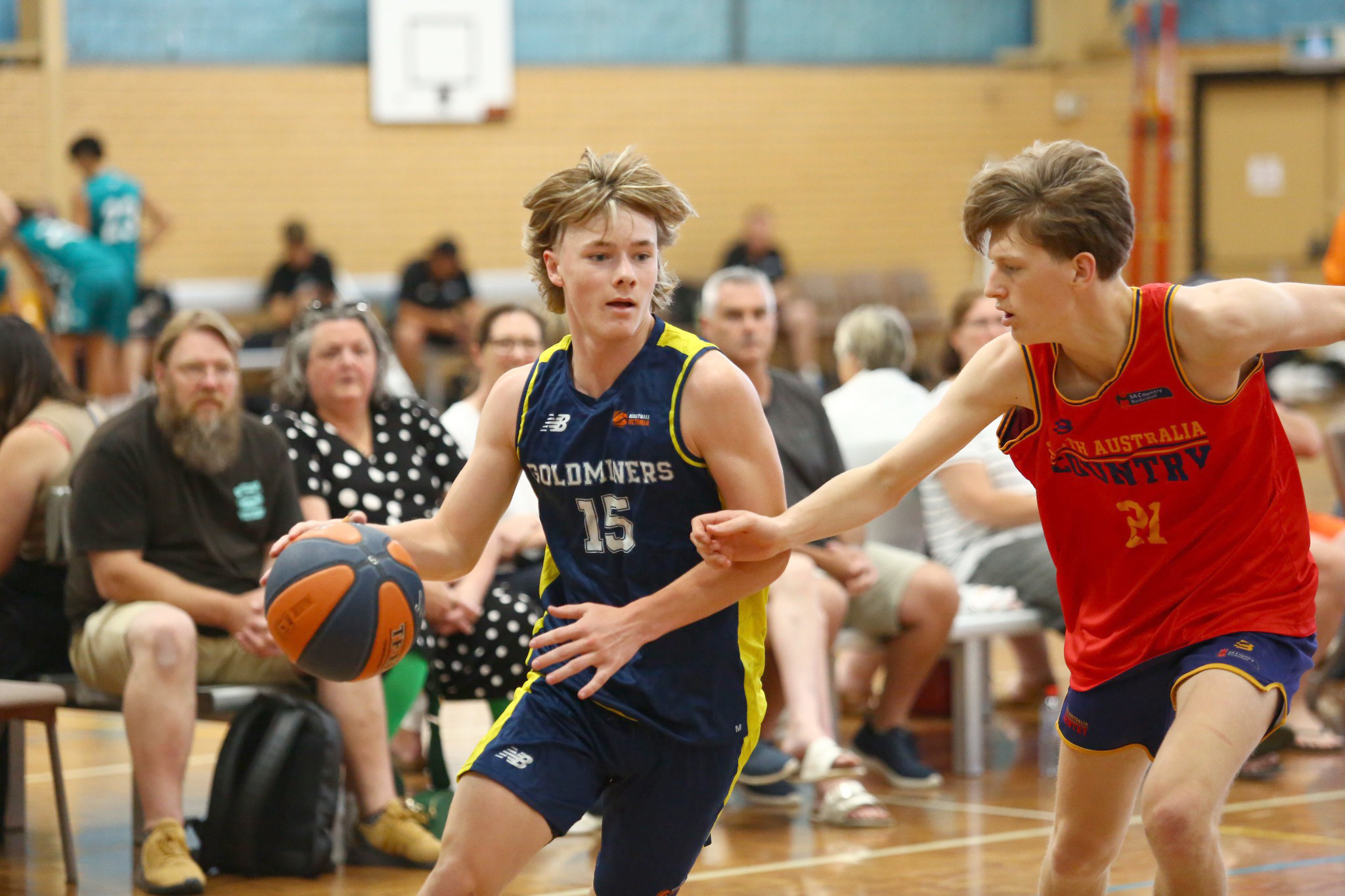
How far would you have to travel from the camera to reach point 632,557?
2.66 meters

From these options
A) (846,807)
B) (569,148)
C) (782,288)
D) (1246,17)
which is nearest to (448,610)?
(846,807)

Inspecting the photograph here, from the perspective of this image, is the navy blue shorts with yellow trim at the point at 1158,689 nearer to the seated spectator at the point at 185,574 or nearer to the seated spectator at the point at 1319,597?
the seated spectator at the point at 185,574

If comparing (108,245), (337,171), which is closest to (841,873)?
(108,245)

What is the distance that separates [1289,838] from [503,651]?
219cm

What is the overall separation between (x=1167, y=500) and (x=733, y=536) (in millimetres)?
779

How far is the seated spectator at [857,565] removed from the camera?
4.95 m

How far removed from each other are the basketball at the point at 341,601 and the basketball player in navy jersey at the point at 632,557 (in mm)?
268

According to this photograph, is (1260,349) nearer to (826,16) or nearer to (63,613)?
(63,613)

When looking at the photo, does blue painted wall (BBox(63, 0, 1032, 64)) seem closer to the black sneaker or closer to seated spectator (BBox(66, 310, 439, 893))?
seated spectator (BBox(66, 310, 439, 893))

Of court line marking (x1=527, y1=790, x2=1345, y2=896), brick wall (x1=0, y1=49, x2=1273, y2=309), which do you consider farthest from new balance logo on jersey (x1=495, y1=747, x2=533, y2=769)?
brick wall (x1=0, y1=49, x2=1273, y2=309)

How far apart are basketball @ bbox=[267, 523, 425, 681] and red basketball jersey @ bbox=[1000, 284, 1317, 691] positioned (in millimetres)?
1152

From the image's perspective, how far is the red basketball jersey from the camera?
2697 millimetres

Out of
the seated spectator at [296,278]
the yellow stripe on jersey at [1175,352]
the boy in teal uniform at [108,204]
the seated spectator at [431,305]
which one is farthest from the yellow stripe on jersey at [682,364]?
the seated spectator at [296,278]

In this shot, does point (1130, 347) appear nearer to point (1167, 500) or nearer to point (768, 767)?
point (1167, 500)
